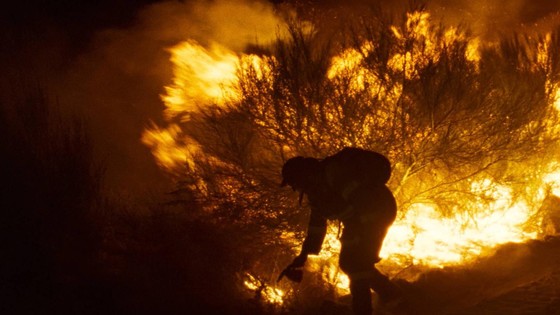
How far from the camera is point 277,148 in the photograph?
332 inches

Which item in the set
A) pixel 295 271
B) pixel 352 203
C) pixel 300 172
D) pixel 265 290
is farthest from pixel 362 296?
pixel 265 290

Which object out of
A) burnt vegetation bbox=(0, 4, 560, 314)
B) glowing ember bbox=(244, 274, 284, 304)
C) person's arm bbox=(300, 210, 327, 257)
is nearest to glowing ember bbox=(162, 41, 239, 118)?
burnt vegetation bbox=(0, 4, 560, 314)

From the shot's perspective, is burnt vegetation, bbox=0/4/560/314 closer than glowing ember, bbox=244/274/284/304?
No

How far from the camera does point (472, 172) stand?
8898 mm

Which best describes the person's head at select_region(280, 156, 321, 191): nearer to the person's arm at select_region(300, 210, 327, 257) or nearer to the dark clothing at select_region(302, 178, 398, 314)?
the dark clothing at select_region(302, 178, 398, 314)

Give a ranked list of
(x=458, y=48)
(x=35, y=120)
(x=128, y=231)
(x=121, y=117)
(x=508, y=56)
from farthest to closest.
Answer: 1. (x=121, y=117)
2. (x=508, y=56)
3. (x=35, y=120)
4. (x=458, y=48)
5. (x=128, y=231)

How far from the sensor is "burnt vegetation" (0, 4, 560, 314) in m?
7.45

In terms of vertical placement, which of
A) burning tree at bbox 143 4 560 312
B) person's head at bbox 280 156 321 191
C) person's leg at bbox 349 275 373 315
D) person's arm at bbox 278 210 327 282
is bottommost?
person's leg at bbox 349 275 373 315

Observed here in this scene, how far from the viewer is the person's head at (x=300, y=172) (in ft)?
14.1

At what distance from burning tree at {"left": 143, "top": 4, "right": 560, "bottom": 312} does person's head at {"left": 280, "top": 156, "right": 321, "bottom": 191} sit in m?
3.43

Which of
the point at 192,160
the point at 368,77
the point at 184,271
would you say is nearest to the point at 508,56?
the point at 368,77

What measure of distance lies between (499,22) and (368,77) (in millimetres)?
7216

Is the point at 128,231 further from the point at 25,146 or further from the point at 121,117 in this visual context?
the point at 121,117

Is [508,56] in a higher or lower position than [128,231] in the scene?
higher
